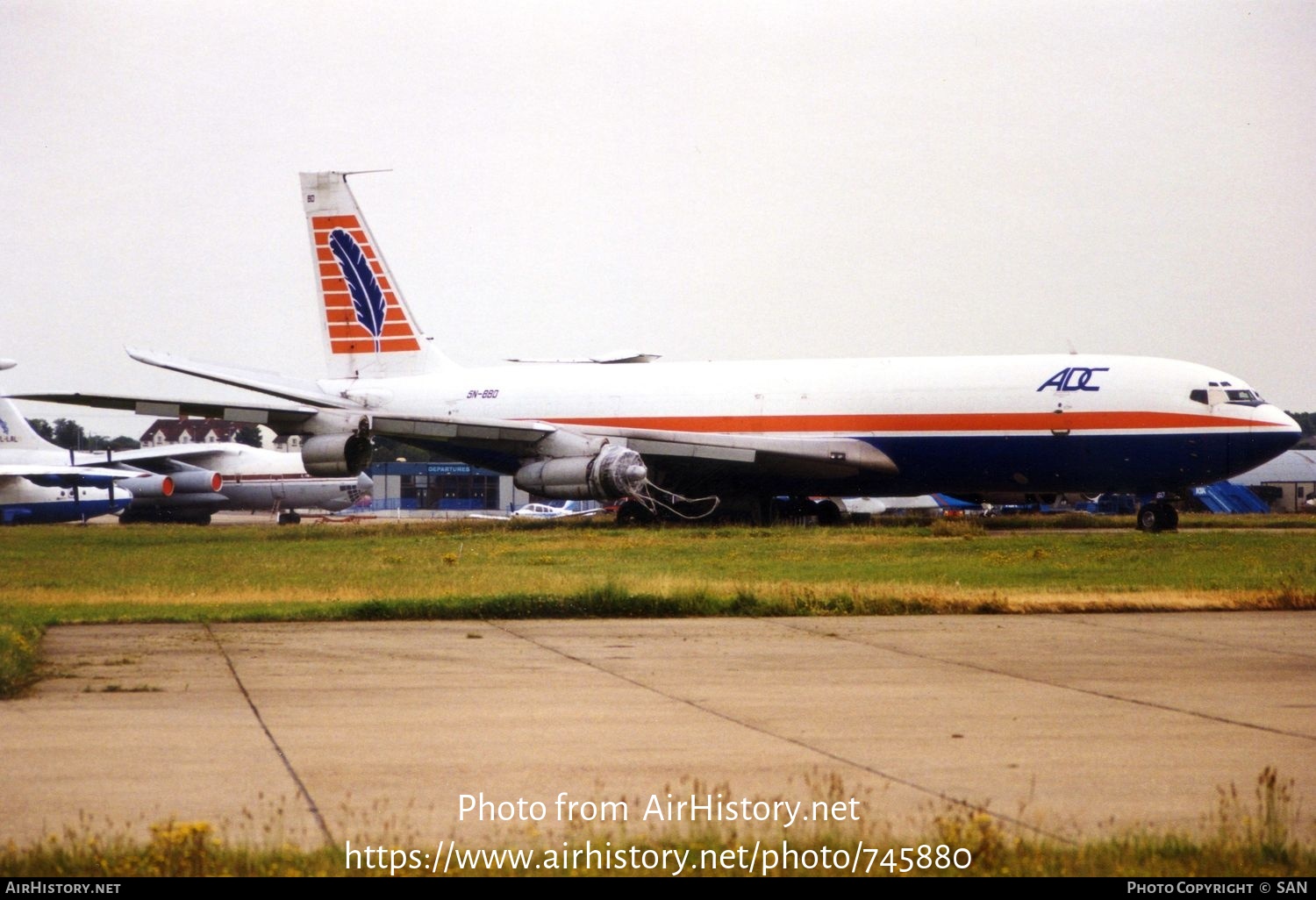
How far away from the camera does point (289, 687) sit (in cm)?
1148

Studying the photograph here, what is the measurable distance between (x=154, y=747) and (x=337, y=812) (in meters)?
2.15

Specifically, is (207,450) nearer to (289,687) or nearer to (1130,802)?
(289,687)

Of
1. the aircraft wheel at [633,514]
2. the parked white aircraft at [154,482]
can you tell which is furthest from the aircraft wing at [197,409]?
the parked white aircraft at [154,482]

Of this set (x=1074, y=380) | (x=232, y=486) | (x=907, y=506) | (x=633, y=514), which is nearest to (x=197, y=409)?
(x=633, y=514)

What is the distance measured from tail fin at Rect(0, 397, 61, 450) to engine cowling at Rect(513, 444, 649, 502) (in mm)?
30466

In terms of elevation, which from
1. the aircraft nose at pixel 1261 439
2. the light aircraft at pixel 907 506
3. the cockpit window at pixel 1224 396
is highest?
the cockpit window at pixel 1224 396

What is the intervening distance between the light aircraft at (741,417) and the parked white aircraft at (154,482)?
45.6ft

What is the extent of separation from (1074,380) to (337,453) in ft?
57.6

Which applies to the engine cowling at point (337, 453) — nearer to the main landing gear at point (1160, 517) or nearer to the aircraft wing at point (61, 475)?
the main landing gear at point (1160, 517)

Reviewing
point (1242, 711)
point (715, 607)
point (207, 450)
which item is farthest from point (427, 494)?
point (1242, 711)

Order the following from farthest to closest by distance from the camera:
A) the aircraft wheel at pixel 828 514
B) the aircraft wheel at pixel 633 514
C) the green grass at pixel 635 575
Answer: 1. the aircraft wheel at pixel 828 514
2. the aircraft wheel at pixel 633 514
3. the green grass at pixel 635 575

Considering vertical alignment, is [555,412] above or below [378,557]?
above

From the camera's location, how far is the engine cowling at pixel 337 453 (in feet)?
122

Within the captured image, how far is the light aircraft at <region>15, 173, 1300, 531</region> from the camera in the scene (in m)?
34.8
